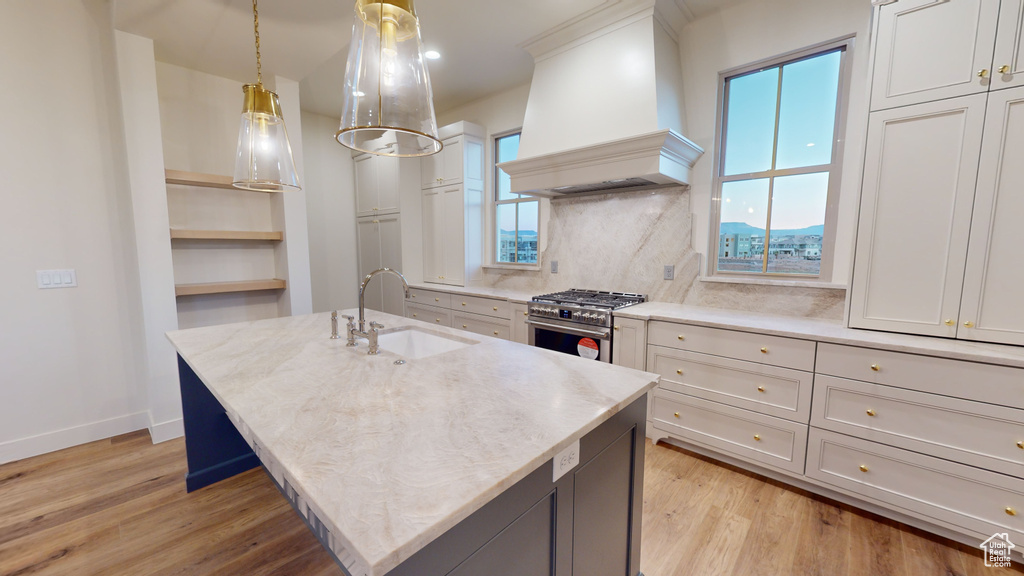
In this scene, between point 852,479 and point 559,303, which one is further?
point 559,303

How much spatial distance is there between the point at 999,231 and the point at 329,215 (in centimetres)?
531

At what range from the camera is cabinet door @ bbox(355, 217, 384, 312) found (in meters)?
4.71

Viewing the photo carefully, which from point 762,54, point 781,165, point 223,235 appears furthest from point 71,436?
point 762,54

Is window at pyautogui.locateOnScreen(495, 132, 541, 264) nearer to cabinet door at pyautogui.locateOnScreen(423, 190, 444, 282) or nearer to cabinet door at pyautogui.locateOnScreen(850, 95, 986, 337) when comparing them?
cabinet door at pyautogui.locateOnScreen(423, 190, 444, 282)

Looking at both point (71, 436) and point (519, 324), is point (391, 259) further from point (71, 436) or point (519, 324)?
point (71, 436)

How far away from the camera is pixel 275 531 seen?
1779mm

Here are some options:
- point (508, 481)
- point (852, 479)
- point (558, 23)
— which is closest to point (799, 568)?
point (852, 479)

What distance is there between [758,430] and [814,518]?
1.41 ft

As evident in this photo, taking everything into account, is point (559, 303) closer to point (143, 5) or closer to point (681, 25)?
point (681, 25)

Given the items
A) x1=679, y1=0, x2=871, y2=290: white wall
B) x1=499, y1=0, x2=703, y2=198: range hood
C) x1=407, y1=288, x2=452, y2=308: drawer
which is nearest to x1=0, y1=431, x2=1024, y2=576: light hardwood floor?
x1=679, y1=0, x2=871, y2=290: white wall

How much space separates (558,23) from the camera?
8.80ft

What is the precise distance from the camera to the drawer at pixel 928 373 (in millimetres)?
1490

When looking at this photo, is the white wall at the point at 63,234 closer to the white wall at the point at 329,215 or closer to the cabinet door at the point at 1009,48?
the white wall at the point at 329,215

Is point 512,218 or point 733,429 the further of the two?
point 512,218
